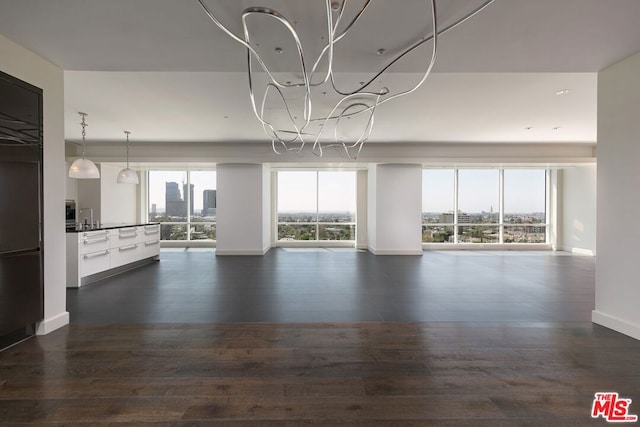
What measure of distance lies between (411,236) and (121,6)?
7.44m

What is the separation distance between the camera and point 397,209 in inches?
312

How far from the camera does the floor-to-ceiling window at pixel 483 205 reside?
367 inches

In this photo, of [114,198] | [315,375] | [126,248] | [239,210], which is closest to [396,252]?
[239,210]

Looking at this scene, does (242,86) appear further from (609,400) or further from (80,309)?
(609,400)

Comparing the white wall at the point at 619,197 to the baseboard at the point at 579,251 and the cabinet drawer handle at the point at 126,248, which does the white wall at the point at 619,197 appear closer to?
the baseboard at the point at 579,251

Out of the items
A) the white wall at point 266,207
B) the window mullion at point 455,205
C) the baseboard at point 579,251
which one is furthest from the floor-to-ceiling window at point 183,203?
the baseboard at point 579,251

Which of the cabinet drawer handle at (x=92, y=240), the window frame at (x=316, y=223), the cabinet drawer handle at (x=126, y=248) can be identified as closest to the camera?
the cabinet drawer handle at (x=92, y=240)

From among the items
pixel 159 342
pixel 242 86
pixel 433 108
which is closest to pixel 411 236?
pixel 433 108

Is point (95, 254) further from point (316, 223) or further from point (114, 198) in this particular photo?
point (316, 223)

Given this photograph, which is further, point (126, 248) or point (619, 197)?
point (126, 248)

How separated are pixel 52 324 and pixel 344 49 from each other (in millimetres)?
3880

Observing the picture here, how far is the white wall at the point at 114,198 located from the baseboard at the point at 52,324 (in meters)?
5.79

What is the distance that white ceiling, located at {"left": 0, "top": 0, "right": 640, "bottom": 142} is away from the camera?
206cm

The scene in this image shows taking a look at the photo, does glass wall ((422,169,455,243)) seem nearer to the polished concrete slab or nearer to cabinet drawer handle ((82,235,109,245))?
the polished concrete slab
